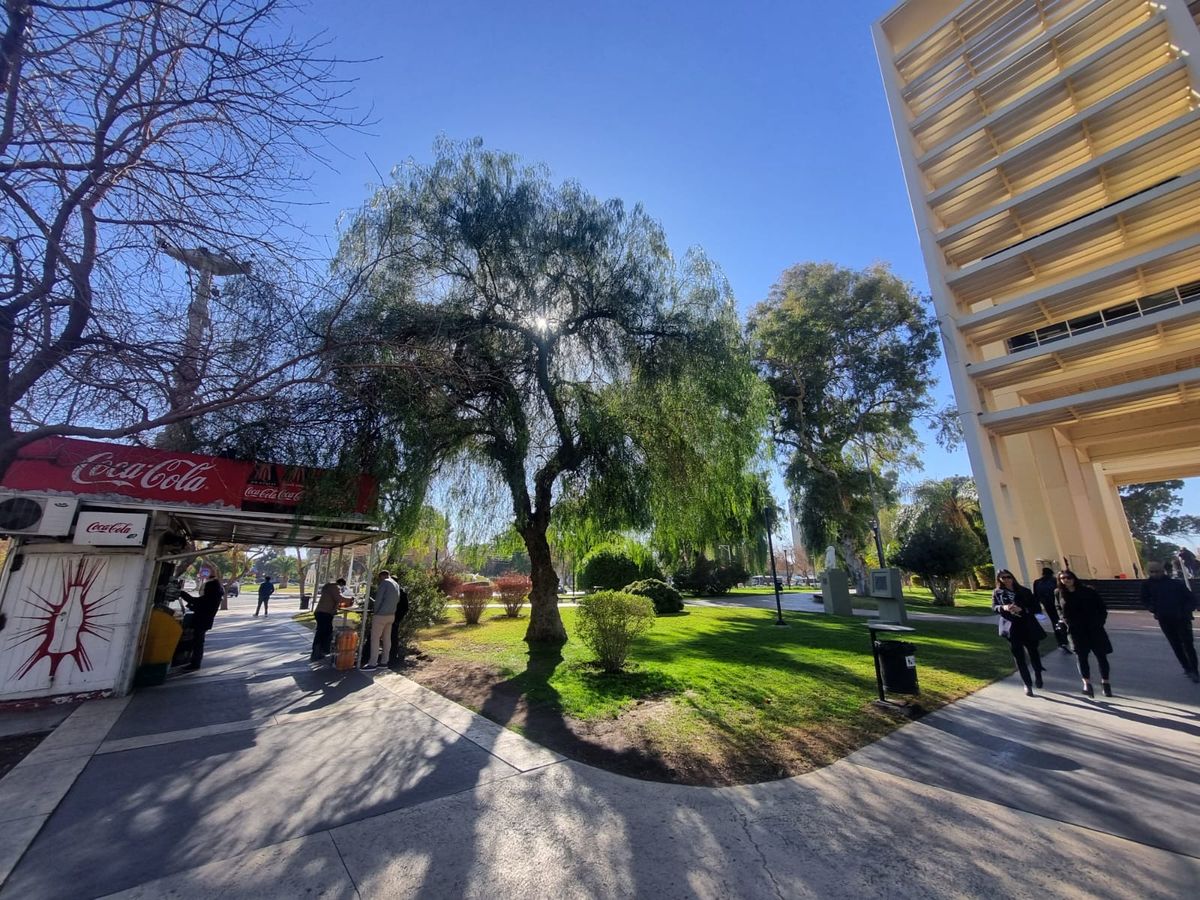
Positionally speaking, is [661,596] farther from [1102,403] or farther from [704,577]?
[1102,403]

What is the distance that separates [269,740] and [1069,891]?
6.71m

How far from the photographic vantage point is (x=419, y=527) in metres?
9.70

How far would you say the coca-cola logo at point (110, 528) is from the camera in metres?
6.50

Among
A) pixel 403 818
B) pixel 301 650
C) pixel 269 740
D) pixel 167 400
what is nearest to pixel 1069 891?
pixel 403 818

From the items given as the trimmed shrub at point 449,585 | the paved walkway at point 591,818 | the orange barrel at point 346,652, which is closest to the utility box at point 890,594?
the paved walkway at point 591,818

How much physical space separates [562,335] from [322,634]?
7982mm

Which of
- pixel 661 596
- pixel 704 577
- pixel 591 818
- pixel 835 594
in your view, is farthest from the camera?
pixel 704 577

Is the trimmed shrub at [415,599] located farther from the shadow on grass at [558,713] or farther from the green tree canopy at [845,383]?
the green tree canopy at [845,383]

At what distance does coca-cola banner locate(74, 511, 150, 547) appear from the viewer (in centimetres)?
645

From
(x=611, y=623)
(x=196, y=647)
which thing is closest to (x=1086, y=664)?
(x=611, y=623)

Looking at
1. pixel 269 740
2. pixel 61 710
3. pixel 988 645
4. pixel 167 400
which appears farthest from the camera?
pixel 988 645

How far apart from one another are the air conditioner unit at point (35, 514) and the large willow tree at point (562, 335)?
452cm

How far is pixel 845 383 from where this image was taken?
24.7 meters

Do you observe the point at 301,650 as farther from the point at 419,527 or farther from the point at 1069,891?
the point at 1069,891
